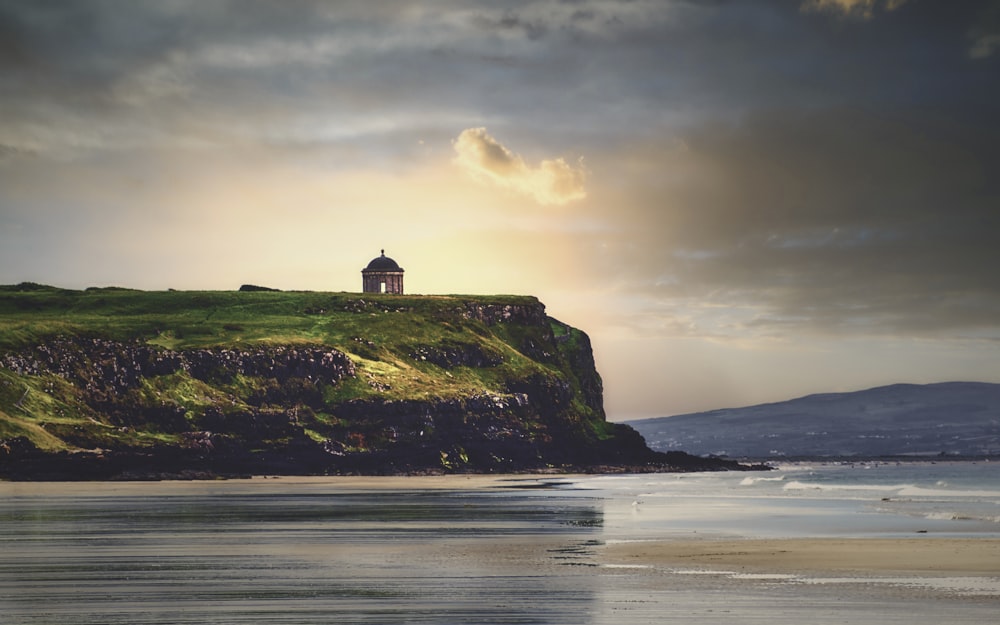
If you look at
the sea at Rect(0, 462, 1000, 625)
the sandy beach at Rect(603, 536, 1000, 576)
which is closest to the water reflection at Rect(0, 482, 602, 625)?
the sea at Rect(0, 462, 1000, 625)

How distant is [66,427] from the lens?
194 m

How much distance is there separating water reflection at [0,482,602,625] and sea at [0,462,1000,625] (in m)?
0.10

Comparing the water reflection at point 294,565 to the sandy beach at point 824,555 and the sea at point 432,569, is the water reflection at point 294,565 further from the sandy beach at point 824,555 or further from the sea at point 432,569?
the sandy beach at point 824,555

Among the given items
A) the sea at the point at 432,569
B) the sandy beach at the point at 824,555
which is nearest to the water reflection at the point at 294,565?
the sea at the point at 432,569

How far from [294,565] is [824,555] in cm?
2305

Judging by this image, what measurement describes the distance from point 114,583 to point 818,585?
24.8m

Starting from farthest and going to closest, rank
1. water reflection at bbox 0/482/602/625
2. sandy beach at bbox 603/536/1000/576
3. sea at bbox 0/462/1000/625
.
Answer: sandy beach at bbox 603/536/1000/576
water reflection at bbox 0/482/602/625
sea at bbox 0/462/1000/625

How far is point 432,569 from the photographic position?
4772cm

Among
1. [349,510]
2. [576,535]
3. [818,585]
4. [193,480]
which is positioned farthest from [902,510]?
[193,480]

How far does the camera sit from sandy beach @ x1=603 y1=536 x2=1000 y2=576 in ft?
158

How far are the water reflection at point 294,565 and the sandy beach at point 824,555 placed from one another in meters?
3.30

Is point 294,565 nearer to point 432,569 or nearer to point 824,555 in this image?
point 432,569

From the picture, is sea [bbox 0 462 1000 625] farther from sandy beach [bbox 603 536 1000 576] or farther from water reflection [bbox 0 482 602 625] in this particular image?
sandy beach [bbox 603 536 1000 576]

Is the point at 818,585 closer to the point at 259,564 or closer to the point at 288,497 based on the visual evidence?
the point at 259,564
